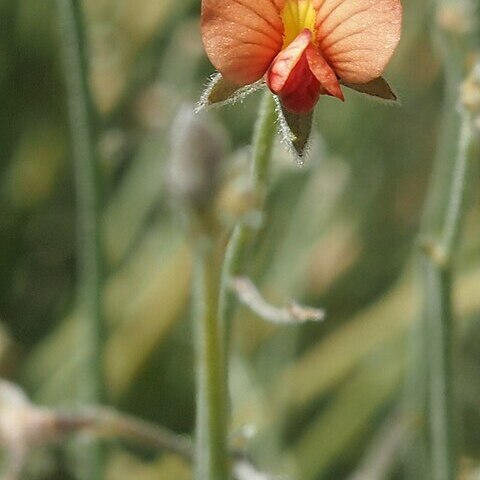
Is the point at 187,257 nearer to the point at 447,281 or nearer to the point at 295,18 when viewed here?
the point at 447,281

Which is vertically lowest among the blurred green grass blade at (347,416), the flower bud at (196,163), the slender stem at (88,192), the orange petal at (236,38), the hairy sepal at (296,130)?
the blurred green grass blade at (347,416)

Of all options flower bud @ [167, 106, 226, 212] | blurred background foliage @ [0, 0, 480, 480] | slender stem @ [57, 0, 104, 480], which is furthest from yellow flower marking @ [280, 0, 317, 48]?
blurred background foliage @ [0, 0, 480, 480]

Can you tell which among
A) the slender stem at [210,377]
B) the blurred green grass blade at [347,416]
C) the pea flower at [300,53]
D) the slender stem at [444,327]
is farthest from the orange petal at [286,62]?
the blurred green grass blade at [347,416]

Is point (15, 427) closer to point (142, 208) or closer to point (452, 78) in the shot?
point (452, 78)

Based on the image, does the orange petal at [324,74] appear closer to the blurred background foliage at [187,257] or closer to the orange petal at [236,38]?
the orange petal at [236,38]

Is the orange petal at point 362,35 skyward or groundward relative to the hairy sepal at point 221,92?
skyward
